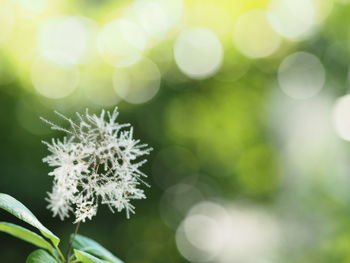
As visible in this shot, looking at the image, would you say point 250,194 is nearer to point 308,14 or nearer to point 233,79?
point 233,79

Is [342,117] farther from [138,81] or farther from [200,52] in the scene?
[138,81]

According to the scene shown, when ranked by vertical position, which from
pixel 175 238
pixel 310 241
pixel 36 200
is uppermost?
pixel 310 241

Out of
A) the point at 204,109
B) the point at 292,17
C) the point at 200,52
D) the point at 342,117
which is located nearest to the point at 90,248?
the point at 204,109

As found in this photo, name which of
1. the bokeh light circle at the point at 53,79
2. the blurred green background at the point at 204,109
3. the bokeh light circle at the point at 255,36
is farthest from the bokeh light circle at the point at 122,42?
the bokeh light circle at the point at 255,36

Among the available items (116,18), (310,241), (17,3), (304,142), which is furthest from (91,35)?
(310,241)

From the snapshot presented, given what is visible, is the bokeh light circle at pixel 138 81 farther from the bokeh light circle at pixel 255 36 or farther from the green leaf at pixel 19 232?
the green leaf at pixel 19 232

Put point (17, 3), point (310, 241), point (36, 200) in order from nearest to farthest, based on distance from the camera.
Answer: point (36, 200)
point (17, 3)
point (310, 241)
